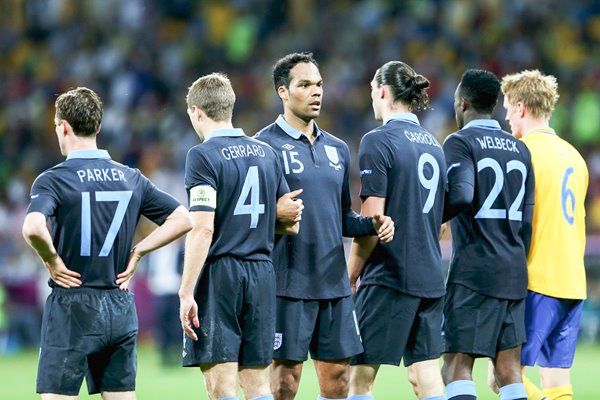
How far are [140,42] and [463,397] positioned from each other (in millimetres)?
15473

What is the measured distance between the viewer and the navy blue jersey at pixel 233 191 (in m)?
6.80

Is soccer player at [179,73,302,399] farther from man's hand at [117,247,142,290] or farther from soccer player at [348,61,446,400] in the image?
soccer player at [348,61,446,400]

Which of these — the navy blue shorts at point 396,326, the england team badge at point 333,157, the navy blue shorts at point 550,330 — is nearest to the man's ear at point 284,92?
the england team badge at point 333,157

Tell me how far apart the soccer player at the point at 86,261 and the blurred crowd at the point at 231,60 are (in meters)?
10.5

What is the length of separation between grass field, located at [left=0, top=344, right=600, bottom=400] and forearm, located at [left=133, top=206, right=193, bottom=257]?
14.8ft

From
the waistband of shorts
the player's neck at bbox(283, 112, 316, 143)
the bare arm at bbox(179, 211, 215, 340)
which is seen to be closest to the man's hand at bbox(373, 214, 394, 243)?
the player's neck at bbox(283, 112, 316, 143)

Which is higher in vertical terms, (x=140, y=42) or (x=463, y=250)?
(x=140, y=42)

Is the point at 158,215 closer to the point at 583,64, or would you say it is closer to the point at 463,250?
the point at 463,250

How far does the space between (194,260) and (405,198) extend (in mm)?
1444

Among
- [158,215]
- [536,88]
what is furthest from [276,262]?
[536,88]

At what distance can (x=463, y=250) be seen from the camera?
24.9ft

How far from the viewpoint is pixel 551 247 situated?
25.4ft

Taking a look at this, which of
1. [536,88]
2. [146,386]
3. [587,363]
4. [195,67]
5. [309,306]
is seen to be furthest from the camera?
[195,67]

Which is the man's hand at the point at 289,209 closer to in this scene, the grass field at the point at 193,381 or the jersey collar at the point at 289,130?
the jersey collar at the point at 289,130
